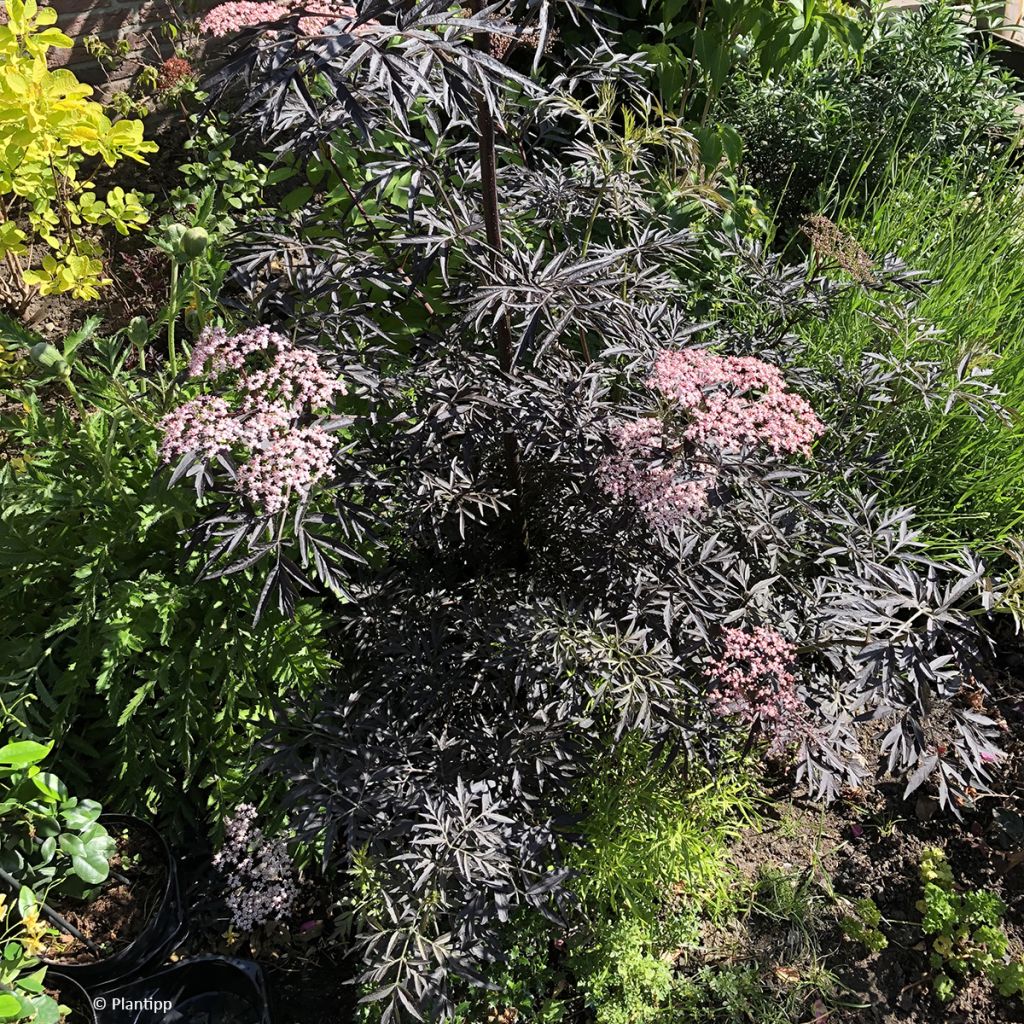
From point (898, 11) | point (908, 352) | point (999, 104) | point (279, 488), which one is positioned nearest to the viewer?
point (279, 488)

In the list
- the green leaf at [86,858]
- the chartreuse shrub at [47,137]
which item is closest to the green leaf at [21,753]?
the green leaf at [86,858]

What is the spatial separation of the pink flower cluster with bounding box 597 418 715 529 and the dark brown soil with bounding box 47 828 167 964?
1.44 meters

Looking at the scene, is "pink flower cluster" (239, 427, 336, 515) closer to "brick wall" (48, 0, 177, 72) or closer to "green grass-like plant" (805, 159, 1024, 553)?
"green grass-like plant" (805, 159, 1024, 553)

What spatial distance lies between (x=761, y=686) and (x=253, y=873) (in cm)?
118

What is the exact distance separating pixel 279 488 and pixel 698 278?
76.1 inches

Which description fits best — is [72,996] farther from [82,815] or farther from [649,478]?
[649,478]

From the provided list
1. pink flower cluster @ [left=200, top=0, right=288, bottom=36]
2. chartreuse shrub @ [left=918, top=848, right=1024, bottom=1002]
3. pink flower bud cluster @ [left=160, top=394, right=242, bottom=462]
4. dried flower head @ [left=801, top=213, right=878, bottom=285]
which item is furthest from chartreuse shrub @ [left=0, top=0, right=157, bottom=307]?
chartreuse shrub @ [left=918, top=848, right=1024, bottom=1002]

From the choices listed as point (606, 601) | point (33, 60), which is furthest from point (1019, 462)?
point (33, 60)

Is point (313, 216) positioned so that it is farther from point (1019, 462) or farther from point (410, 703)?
point (1019, 462)

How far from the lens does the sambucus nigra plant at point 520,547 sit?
1.51 m

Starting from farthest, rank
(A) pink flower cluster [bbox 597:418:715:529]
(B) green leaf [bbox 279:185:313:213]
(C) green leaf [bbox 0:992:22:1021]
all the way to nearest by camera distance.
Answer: (B) green leaf [bbox 279:185:313:213]
(A) pink flower cluster [bbox 597:418:715:529]
(C) green leaf [bbox 0:992:22:1021]

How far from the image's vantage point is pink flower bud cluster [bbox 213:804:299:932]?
1.90 m

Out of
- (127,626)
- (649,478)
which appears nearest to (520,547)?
(649,478)

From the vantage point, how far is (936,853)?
6.93ft
